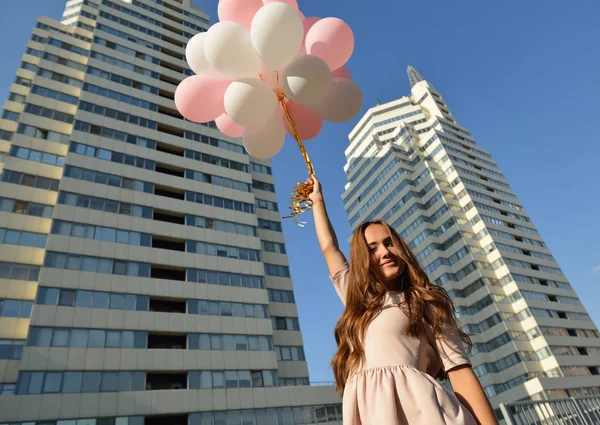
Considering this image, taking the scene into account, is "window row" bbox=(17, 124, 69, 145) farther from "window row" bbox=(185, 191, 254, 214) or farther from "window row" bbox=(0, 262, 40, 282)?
"window row" bbox=(0, 262, 40, 282)

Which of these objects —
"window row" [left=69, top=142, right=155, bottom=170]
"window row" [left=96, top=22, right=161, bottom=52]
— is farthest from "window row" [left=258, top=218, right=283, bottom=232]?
"window row" [left=96, top=22, right=161, bottom=52]

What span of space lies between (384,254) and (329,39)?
10.2ft

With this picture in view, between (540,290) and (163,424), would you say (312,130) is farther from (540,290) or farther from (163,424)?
(540,290)

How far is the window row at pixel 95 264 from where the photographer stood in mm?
23234

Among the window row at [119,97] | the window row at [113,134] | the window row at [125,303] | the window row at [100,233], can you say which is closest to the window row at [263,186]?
the window row at [113,134]

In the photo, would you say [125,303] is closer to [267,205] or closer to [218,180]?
[218,180]

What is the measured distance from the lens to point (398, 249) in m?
2.28

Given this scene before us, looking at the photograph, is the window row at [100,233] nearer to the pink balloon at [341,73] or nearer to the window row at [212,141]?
the window row at [212,141]

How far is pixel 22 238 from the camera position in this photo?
81.3 feet

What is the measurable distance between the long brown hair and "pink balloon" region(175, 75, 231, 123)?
2832 mm

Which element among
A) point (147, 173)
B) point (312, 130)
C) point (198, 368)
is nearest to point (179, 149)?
point (147, 173)

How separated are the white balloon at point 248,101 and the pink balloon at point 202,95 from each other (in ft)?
1.79

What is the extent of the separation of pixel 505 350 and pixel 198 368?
111ft

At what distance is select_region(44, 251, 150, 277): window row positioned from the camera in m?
23.2
